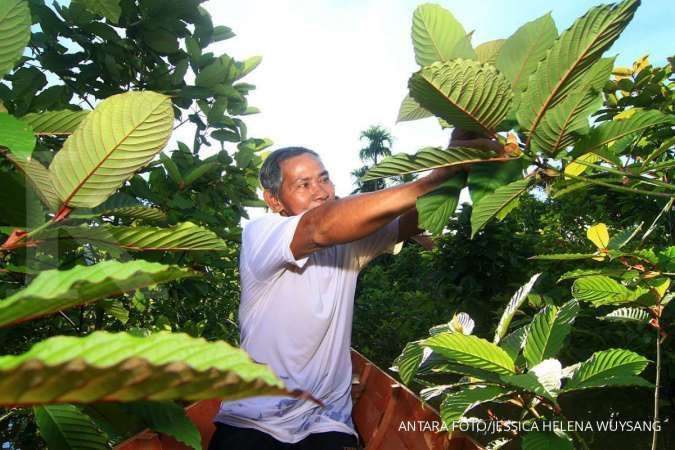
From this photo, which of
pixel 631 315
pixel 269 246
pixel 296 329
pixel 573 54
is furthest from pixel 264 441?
pixel 573 54

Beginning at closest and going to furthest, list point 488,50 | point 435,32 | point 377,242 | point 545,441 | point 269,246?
point 435,32 → point 488,50 → point 545,441 → point 269,246 → point 377,242

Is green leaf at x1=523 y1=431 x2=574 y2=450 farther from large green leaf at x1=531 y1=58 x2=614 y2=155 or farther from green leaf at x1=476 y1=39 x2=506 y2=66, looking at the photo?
green leaf at x1=476 y1=39 x2=506 y2=66

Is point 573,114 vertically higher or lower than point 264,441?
higher

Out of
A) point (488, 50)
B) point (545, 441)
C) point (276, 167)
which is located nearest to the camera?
point (488, 50)

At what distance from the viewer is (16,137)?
527 millimetres

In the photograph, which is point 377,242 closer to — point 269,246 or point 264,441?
point 269,246

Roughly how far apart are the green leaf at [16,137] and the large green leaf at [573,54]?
617mm

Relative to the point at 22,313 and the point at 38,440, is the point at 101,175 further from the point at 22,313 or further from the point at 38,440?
the point at 38,440

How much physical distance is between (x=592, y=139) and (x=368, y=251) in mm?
1494

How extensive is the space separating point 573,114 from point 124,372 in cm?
68

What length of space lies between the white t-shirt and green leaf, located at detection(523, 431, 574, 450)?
0.91 metres

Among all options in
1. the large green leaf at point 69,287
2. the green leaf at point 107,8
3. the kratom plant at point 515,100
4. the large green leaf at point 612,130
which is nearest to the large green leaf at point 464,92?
the kratom plant at point 515,100

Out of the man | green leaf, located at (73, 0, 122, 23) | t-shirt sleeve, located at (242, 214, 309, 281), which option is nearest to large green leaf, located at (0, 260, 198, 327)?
green leaf, located at (73, 0, 122, 23)

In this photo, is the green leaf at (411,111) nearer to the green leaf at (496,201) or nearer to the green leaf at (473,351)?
the green leaf at (496,201)
